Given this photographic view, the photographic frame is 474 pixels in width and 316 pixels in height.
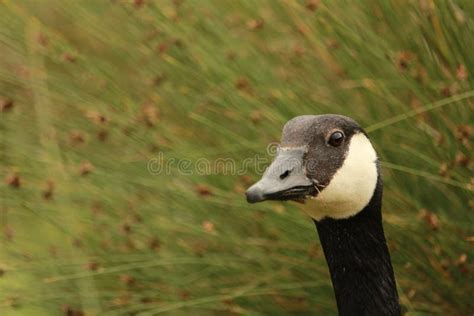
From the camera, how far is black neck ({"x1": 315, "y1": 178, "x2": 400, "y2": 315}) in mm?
2059

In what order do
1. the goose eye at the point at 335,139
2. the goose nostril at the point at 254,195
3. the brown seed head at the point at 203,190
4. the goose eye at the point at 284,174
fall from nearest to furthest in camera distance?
the goose nostril at the point at 254,195 < the goose eye at the point at 284,174 < the goose eye at the point at 335,139 < the brown seed head at the point at 203,190

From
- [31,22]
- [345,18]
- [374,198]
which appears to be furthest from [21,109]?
[374,198]

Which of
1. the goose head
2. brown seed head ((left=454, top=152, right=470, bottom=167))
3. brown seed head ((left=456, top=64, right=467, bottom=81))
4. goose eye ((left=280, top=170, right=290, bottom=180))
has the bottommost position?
goose eye ((left=280, top=170, right=290, bottom=180))

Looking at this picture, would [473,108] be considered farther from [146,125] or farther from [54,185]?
[54,185]

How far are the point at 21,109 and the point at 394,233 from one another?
4.36 ft

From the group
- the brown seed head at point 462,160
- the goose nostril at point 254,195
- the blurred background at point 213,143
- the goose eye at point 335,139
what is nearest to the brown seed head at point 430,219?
the blurred background at point 213,143

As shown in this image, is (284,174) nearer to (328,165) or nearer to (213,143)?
(328,165)

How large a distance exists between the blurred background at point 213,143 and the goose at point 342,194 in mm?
322

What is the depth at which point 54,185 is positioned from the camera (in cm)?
261

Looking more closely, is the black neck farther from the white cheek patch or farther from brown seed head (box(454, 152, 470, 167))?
brown seed head (box(454, 152, 470, 167))

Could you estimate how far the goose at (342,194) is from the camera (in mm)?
1889

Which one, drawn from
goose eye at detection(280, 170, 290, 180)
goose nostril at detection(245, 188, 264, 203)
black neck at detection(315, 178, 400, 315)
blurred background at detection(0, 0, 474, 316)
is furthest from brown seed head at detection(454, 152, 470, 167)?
goose nostril at detection(245, 188, 264, 203)

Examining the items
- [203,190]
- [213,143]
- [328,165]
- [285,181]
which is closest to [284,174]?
[285,181]

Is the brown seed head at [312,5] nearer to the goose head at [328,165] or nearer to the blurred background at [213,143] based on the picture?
the blurred background at [213,143]
